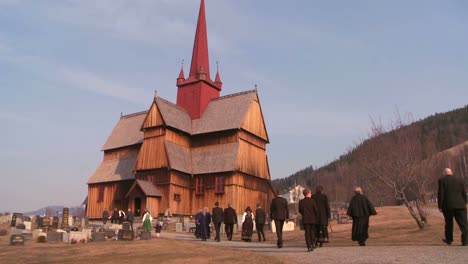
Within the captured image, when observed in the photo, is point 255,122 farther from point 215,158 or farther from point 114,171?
point 114,171

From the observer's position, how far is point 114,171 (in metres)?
50.2

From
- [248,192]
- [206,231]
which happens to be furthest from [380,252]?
[248,192]

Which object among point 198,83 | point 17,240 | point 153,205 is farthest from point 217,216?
point 198,83

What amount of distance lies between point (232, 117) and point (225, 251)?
106 ft

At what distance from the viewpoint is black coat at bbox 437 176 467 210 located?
13.0 meters

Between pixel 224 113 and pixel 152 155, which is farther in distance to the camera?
pixel 224 113

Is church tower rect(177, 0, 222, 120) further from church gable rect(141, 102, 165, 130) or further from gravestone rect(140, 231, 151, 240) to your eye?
gravestone rect(140, 231, 151, 240)

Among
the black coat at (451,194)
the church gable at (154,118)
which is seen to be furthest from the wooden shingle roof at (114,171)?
the black coat at (451,194)

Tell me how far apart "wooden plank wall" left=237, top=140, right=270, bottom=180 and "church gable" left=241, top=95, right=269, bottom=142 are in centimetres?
158

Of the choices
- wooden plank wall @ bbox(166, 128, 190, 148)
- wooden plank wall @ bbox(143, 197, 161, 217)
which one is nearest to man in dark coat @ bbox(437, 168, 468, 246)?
wooden plank wall @ bbox(143, 197, 161, 217)

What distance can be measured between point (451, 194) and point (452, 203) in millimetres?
291

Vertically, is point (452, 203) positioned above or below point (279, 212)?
above

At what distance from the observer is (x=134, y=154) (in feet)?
166

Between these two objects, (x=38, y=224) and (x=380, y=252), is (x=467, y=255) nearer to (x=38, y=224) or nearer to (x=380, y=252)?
(x=380, y=252)
